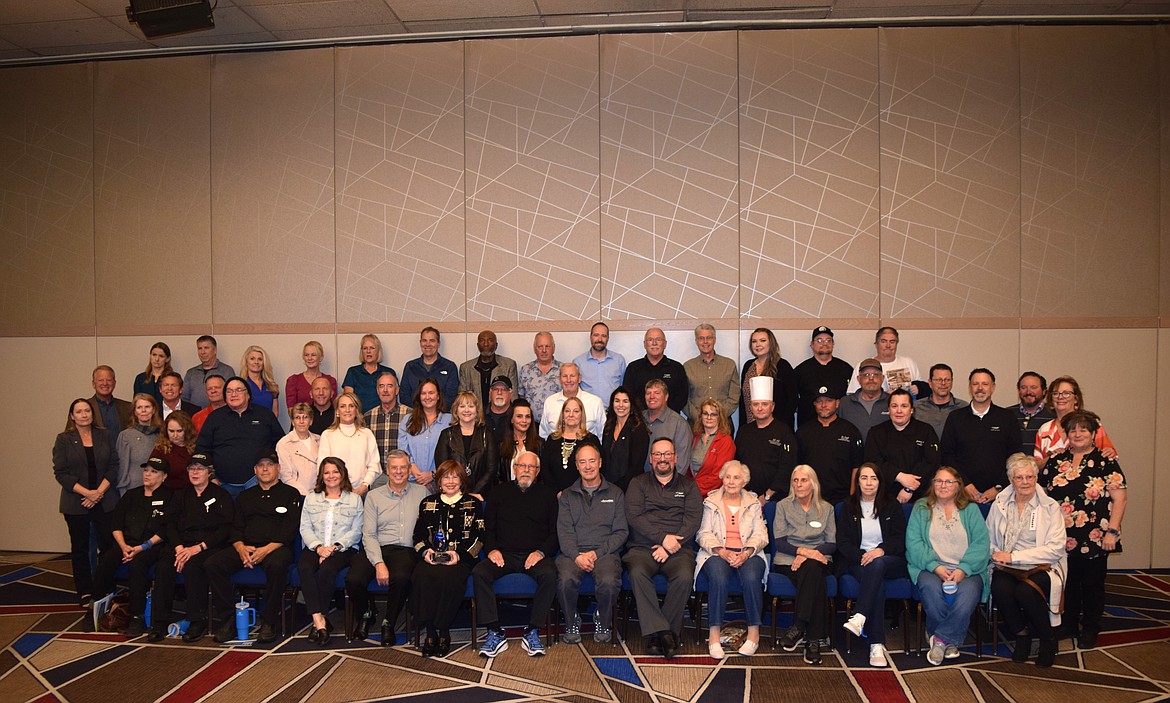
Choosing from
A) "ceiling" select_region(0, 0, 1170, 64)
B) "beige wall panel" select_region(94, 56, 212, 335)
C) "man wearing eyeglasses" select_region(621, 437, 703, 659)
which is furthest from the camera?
"beige wall panel" select_region(94, 56, 212, 335)

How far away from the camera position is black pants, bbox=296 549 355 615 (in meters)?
4.81

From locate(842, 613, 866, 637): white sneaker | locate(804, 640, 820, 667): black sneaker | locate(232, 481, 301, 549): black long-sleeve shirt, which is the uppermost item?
locate(232, 481, 301, 549): black long-sleeve shirt

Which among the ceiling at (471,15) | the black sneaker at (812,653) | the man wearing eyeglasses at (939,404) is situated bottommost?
the black sneaker at (812,653)

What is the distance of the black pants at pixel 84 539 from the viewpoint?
557cm

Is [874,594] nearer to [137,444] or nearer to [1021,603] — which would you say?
[1021,603]

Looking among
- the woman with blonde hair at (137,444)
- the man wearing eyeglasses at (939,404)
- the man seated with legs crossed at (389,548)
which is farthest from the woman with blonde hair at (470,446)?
the man wearing eyeglasses at (939,404)

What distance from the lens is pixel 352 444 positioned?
5.49 meters

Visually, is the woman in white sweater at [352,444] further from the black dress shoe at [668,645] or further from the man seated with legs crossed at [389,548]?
the black dress shoe at [668,645]

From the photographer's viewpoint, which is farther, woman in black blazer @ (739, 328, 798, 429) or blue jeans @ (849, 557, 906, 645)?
woman in black blazer @ (739, 328, 798, 429)

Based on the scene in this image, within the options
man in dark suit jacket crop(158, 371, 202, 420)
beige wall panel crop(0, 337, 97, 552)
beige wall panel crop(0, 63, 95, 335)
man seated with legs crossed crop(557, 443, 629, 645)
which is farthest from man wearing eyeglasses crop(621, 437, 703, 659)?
beige wall panel crop(0, 63, 95, 335)

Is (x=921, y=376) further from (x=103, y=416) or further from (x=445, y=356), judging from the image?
(x=103, y=416)

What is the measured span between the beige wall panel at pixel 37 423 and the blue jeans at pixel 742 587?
19.0 feet

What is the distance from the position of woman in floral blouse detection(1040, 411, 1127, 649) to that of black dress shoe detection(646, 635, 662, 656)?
7.76ft

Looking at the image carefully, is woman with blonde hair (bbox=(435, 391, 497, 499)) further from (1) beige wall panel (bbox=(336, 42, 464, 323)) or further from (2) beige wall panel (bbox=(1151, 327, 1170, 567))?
(2) beige wall panel (bbox=(1151, 327, 1170, 567))
